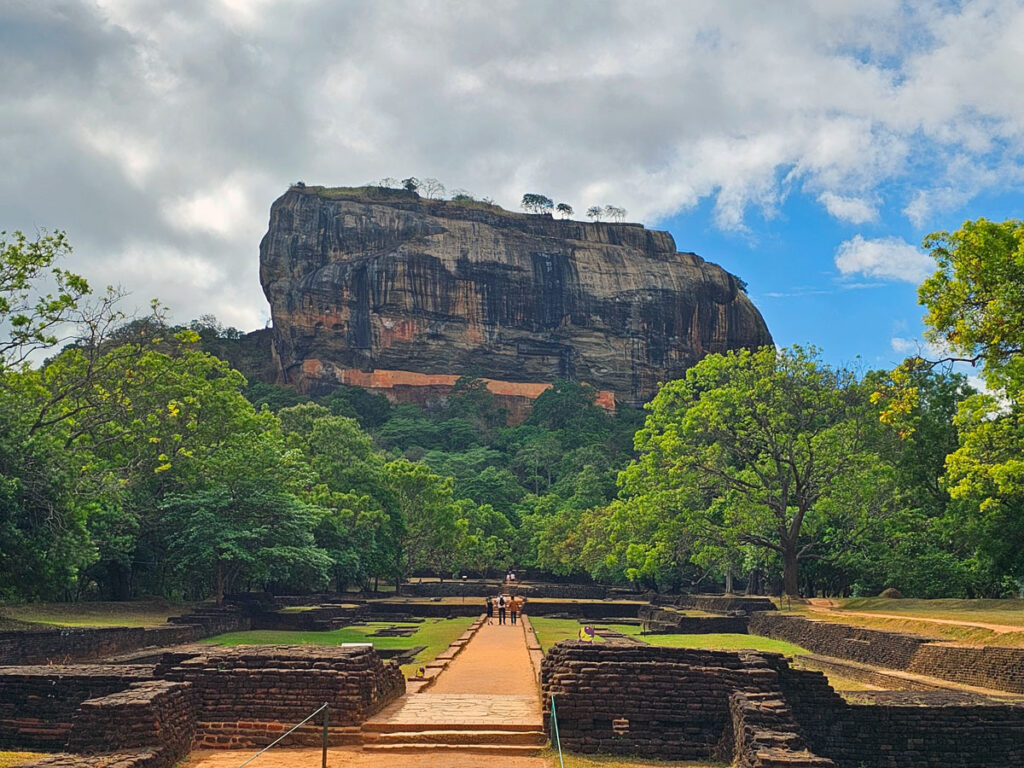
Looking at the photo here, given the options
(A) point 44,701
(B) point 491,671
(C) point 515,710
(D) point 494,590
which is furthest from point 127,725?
(D) point 494,590

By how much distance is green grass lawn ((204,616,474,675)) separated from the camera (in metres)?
20.3

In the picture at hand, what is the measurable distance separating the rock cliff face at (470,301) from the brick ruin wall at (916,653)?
3628 inches

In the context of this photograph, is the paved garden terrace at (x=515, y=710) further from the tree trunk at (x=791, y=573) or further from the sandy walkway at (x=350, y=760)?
the tree trunk at (x=791, y=573)

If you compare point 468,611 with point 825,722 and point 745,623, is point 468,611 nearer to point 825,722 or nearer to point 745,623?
point 745,623

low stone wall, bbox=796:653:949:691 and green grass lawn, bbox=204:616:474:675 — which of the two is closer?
low stone wall, bbox=796:653:949:691

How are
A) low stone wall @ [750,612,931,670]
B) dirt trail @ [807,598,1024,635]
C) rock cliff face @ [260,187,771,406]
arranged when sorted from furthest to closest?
rock cliff face @ [260,187,771,406] → low stone wall @ [750,612,931,670] → dirt trail @ [807,598,1024,635]

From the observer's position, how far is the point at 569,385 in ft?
353

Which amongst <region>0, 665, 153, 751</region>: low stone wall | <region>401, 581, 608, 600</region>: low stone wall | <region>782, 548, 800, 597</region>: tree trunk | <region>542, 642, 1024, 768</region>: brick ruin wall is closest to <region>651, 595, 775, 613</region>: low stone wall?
<region>782, 548, 800, 597</region>: tree trunk

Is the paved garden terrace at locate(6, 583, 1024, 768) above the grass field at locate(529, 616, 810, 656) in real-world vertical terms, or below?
above

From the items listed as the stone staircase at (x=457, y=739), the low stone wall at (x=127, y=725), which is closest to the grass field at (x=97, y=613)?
the low stone wall at (x=127, y=725)

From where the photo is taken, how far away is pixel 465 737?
9320mm

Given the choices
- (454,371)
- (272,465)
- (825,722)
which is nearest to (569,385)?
(454,371)

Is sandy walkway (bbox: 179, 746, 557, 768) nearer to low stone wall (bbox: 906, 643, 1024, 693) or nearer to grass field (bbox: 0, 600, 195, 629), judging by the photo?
low stone wall (bbox: 906, 643, 1024, 693)

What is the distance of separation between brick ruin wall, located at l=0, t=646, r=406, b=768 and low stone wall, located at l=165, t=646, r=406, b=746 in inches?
0.4
